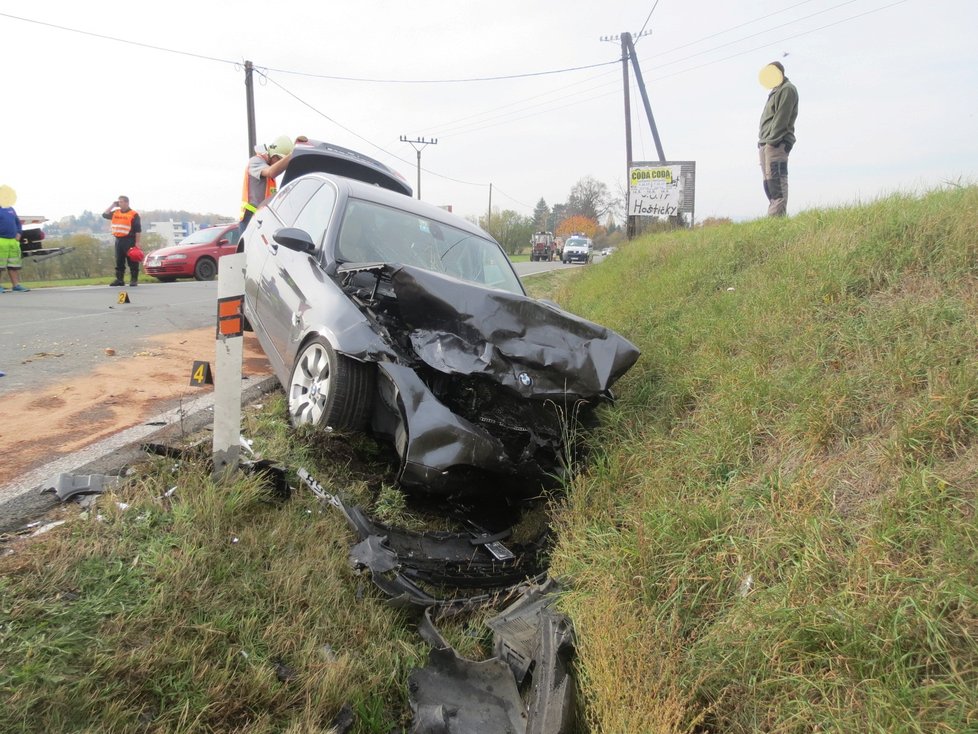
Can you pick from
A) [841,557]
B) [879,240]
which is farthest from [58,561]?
[879,240]

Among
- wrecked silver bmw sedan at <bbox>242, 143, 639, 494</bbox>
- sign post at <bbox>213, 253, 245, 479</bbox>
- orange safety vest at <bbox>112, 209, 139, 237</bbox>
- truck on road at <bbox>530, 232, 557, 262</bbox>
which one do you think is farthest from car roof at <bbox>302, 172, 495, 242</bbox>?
truck on road at <bbox>530, 232, 557, 262</bbox>

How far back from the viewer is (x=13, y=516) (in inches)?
92.2

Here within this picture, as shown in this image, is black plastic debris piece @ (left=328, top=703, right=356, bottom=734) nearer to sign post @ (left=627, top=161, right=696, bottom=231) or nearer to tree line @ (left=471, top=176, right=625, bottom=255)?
sign post @ (left=627, top=161, right=696, bottom=231)

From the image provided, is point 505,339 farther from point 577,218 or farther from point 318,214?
point 577,218

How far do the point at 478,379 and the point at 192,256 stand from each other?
13607 mm

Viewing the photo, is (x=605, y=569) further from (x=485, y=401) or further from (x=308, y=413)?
(x=308, y=413)

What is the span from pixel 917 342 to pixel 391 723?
9.18 feet

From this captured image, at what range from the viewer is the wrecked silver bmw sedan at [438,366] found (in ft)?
9.15

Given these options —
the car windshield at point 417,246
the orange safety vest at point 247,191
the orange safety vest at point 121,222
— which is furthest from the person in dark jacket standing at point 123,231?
the car windshield at point 417,246

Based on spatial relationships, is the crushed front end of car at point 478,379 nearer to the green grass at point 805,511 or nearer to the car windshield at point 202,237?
the green grass at point 805,511

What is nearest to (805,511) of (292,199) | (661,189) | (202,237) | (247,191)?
(292,199)

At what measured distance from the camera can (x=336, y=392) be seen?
3066 mm

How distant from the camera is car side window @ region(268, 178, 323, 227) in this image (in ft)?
15.8

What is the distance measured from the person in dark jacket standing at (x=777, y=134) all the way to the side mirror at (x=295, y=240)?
600 centimetres
